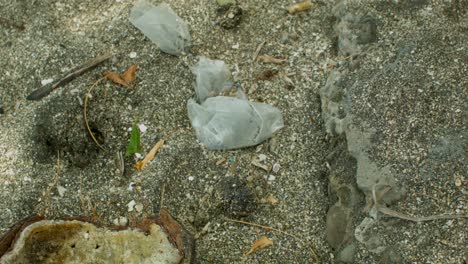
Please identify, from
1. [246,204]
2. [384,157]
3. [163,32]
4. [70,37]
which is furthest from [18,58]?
[384,157]

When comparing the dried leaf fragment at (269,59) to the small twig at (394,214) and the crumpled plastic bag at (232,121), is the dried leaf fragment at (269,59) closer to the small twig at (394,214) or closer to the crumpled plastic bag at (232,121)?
the crumpled plastic bag at (232,121)

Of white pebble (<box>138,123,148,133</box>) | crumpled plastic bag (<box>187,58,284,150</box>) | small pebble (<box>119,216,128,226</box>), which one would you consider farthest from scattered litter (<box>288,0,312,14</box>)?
small pebble (<box>119,216,128,226</box>)

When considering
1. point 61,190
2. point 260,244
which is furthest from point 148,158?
point 260,244

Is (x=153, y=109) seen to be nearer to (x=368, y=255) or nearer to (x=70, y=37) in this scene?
(x=70, y=37)

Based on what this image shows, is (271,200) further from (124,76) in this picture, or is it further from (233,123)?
(124,76)

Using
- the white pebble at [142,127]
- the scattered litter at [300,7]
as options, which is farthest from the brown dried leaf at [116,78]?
the scattered litter at [300,7]
